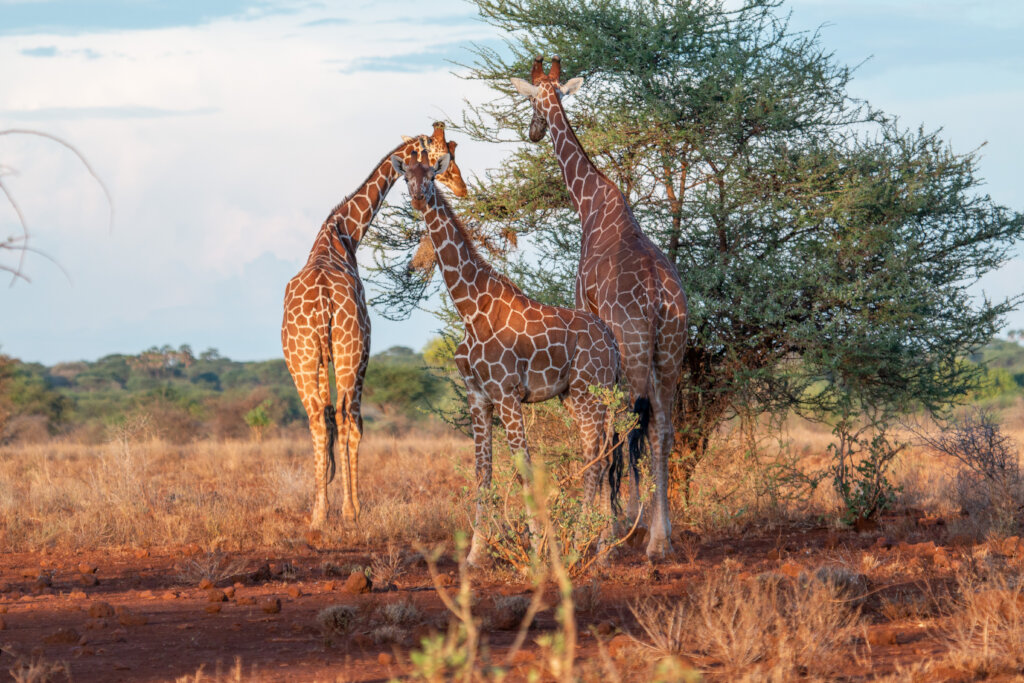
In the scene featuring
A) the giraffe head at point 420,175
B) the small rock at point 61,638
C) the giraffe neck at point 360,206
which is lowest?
the small rock at point 61,638

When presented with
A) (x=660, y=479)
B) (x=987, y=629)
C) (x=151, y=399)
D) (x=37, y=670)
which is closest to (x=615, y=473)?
(x=660, y=479)

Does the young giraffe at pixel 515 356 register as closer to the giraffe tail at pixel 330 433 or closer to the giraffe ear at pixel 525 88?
the giraffe ear at pixel 525 88

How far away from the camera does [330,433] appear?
996 centimetres

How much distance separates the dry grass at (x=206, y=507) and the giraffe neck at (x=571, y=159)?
2.65 m

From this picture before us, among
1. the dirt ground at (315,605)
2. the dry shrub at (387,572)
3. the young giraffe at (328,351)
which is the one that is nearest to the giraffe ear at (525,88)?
the young giraffe at (328,351)

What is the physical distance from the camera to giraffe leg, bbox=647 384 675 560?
Answer: 26.8ft

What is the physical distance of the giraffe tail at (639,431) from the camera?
27.2 ft

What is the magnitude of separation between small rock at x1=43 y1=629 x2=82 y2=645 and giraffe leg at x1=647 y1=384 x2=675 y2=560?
4.29 m

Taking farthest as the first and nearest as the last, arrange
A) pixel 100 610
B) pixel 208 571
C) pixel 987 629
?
pixel 208 571
pixel 100 610
pixel 987 629

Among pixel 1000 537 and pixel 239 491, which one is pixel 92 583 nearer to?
pixel 239 491

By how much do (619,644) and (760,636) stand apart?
73cm

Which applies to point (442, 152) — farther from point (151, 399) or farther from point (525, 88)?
point (151, 399)

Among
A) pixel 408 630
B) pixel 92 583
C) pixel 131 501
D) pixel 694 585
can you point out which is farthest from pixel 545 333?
pixel 131 501

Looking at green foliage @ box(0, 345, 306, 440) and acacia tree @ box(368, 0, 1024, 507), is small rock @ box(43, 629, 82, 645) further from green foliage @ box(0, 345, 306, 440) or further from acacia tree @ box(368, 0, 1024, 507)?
green foliage @ box(0, 345, 306, 440)
